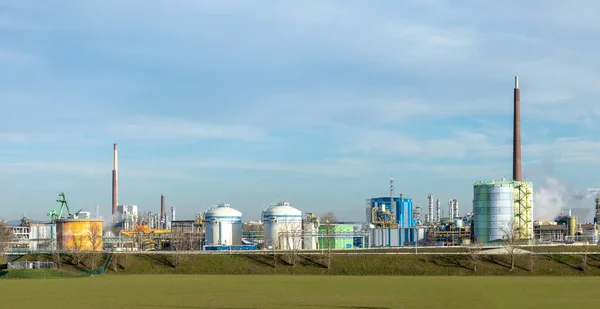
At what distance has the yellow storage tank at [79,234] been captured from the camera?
13012cm

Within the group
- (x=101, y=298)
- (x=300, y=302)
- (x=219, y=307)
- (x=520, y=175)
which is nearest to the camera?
(x=219, y=307)

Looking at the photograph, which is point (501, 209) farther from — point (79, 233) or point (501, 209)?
point (79, 233)

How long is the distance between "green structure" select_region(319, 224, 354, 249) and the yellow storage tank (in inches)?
1697

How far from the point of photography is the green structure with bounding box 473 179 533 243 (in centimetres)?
13950

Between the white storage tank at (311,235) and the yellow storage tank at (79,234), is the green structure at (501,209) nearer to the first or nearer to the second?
the white storage tank at (311,235)

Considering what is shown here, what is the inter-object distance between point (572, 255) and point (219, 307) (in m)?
67.0

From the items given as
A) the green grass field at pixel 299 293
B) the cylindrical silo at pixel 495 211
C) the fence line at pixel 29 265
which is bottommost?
the fence line at pixel 29 265

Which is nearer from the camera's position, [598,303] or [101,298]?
[598,303]

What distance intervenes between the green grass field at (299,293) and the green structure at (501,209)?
5207 cm

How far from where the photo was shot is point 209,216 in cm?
15725

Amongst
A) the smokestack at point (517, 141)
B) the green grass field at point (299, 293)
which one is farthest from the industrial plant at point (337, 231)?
the green grass field at point (299, 293)

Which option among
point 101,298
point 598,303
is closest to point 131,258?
point 101,298

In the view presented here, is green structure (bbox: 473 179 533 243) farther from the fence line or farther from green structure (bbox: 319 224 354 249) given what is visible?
the fence line

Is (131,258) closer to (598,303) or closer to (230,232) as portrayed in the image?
(230,232)
